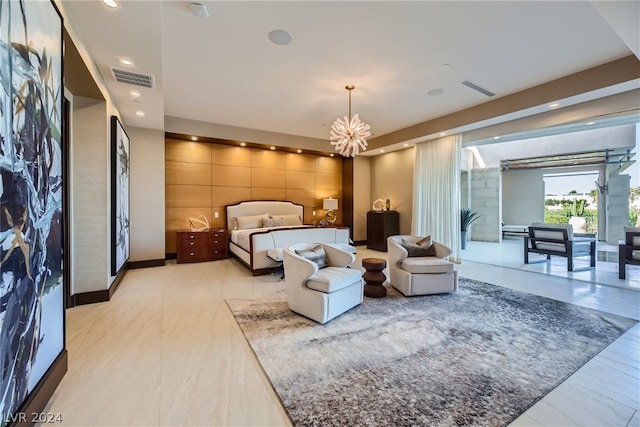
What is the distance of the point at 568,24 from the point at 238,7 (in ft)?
11.3

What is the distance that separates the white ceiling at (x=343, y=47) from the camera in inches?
98.0

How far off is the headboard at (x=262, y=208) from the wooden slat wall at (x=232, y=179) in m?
0.18

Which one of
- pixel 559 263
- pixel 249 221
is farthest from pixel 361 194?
pixel 559 263

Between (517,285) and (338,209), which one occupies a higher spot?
(338,209)

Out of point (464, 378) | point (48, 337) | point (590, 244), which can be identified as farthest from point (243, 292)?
point (590, 244)

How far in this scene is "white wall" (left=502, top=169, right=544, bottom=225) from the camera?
930cm

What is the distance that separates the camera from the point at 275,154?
7.32 metres

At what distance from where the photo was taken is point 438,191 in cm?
625

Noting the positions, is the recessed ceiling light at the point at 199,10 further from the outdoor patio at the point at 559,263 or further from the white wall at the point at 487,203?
the white wall at the point at 487,203

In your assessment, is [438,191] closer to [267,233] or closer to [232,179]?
[267,233]

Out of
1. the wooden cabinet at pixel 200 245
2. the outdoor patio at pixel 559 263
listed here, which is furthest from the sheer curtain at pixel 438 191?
the wooden cabinet at pixel 200 245

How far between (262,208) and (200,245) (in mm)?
1799

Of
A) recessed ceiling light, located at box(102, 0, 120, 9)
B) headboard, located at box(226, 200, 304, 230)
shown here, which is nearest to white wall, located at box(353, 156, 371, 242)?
headboard, located at box(226, 200, 304, 230)

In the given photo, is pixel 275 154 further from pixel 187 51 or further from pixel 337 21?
pixel 337 21
